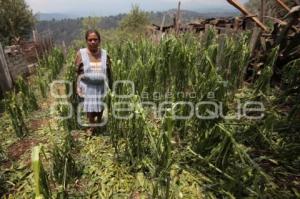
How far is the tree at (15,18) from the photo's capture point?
1935 centimetres

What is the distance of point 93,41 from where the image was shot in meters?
2.91

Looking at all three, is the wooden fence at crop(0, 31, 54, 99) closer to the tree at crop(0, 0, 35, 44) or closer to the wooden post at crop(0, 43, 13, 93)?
the wooden post at crop(0, 43, 13, 93)

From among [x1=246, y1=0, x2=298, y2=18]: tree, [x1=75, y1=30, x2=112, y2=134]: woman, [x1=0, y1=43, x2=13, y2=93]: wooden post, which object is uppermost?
[x1=246, y1=0, x2=298, y2=18]: tree

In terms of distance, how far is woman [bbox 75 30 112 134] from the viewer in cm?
297

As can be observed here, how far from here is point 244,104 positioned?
124 inches

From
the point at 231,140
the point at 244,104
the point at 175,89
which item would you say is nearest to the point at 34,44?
the point at 175,89

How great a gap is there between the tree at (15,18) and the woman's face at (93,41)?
17.6 metres

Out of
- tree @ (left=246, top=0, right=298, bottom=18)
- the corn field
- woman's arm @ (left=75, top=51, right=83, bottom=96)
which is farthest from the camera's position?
tree @ (left=246, top=0, right=298, bottom=18)

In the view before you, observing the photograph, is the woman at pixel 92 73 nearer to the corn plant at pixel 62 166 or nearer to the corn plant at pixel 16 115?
the corn plant at pixel 16 115

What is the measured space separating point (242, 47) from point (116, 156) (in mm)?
2214

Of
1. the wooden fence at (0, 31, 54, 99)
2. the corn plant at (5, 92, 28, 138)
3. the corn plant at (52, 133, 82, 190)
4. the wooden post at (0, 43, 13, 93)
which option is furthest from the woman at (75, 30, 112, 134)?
the wooden post at (0, 43, 13, 93)

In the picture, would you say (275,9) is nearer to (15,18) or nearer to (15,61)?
(15,61)

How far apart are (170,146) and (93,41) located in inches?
65.4

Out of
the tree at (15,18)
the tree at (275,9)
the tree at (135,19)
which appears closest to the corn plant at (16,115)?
the tree at (275,9)
